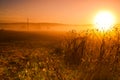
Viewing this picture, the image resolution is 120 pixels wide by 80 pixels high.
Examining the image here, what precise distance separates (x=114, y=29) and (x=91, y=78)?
7.71ft

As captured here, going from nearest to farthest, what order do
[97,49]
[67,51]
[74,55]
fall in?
1. [97,49]
2. [74,55]
3. [67,51]

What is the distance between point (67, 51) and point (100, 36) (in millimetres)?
2092

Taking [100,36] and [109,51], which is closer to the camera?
[109,51]

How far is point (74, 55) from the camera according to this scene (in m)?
10.5

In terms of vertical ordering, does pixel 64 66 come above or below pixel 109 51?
below

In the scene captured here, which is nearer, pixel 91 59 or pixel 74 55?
pixel 91 59

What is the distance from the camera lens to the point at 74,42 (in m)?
10.9

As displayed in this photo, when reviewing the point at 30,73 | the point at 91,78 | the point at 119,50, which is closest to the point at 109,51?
the point at 119,50

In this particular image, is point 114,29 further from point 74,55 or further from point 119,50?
point 74,55

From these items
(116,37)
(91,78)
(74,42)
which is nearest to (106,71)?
(91,78)

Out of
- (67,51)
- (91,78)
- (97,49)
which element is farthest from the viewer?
(67,51)

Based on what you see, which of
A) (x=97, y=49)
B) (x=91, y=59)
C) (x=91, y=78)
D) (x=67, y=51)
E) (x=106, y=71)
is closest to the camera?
(x=91, y=78)

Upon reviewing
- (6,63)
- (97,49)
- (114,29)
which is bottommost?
(6,63)

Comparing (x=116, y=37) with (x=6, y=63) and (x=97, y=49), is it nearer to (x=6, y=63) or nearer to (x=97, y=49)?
(x=97, y=49)
